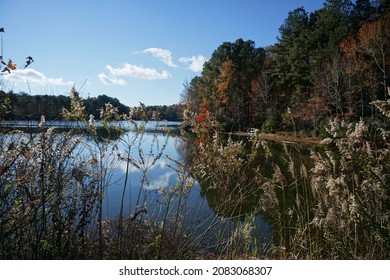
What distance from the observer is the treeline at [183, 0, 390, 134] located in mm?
12109

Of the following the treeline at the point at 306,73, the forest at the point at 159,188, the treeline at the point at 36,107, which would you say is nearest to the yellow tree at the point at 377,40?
the treeline at the point at 306,73

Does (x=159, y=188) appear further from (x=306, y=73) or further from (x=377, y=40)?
(x=306, y=73)

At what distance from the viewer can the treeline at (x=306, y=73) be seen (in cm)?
1211

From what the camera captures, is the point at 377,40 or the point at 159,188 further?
the point at 377,40

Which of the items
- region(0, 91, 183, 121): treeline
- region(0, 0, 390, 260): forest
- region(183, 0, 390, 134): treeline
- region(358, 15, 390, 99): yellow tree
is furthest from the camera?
region(358, 15, 390, 99): yellow tree

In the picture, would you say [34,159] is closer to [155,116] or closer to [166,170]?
[155,116]

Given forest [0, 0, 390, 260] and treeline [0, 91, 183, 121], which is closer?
forest [0, 0, 390, 260]

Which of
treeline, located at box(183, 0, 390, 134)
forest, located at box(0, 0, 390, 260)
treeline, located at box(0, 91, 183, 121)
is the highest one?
treeline, located at box(183, 0, 390, 134)

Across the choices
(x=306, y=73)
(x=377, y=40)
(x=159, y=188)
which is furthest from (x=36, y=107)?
(x=306, y=73)

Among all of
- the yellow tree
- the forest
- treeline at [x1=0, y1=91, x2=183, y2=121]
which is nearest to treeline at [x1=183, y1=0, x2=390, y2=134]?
the yellow tree

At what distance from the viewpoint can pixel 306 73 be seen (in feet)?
58.0

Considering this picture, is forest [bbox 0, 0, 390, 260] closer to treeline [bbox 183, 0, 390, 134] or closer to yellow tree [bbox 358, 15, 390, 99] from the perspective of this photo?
treeline [bbox 183, 0, 390, 134]
